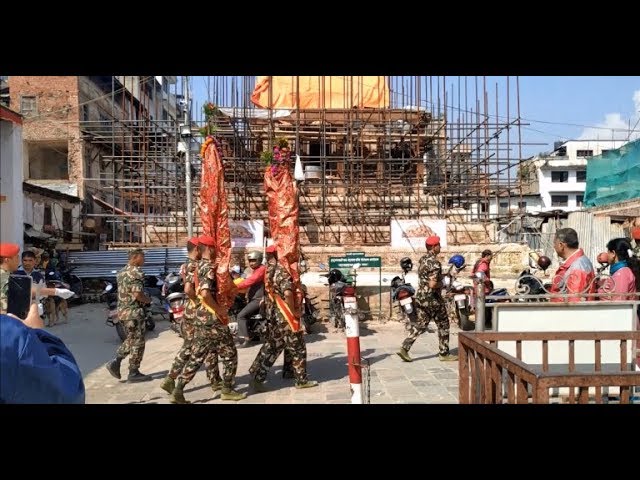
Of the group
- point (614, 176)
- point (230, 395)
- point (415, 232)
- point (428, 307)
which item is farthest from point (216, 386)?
point (614, 176)

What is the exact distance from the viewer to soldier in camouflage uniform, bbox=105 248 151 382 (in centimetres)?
594

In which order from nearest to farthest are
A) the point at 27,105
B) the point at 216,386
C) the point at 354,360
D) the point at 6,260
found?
the point at 6,260 → the point at 354,360 → the point at 216,386 → the point at 27,105

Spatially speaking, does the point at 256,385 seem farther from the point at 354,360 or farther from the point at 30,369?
the point at 30,369

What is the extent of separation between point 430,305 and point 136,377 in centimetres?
376

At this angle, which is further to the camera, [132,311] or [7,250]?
[132,311]

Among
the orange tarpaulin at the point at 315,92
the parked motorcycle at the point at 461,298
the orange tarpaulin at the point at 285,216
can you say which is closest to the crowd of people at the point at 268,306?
the orange tarpaulin at the point at 285,216

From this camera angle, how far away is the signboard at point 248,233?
13234 mm

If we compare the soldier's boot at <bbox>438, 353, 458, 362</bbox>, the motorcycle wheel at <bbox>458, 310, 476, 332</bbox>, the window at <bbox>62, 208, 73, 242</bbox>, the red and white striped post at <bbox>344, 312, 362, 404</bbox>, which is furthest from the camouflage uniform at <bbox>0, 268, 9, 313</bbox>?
the window at <bbox>62, 208, 73, 242</bbox>

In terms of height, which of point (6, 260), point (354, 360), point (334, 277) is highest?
point (6, 260)

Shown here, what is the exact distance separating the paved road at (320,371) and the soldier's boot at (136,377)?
3.5 inches

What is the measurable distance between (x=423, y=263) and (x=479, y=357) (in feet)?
12.3

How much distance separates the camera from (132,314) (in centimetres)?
595

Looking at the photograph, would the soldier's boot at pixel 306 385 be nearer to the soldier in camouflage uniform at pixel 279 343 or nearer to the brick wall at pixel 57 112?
the soldier in camouflage uniform at pixel 279 343
